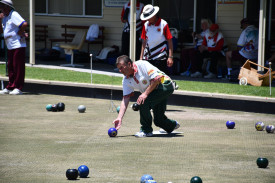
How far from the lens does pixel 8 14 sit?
11.7 m

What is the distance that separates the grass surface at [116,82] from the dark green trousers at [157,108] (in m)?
3.22

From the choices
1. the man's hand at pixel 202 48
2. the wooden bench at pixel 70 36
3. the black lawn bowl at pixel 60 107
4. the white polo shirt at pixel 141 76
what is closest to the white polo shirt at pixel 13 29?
the black lawn bowl at pixel 60 107

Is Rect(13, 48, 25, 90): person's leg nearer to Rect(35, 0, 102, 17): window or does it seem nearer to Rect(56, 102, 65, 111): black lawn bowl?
Rect(56, 102, 65, 111): black lawn bowl

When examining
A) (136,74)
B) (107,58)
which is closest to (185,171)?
(136,74)

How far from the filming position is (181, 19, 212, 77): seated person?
1446cm

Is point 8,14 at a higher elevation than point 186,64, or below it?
higher

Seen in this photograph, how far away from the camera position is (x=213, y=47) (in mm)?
14297

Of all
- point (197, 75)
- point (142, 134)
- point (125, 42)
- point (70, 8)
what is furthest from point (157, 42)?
point (70, 8)

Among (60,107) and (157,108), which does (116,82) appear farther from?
(157,108)

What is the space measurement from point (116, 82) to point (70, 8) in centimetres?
664

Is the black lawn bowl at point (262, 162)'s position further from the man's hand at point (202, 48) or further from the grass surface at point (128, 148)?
the man's hand at point (202, 48)

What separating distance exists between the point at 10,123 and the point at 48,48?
10.0m

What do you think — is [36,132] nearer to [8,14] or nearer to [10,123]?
[10,123]

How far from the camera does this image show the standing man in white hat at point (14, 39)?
38.2 ft
